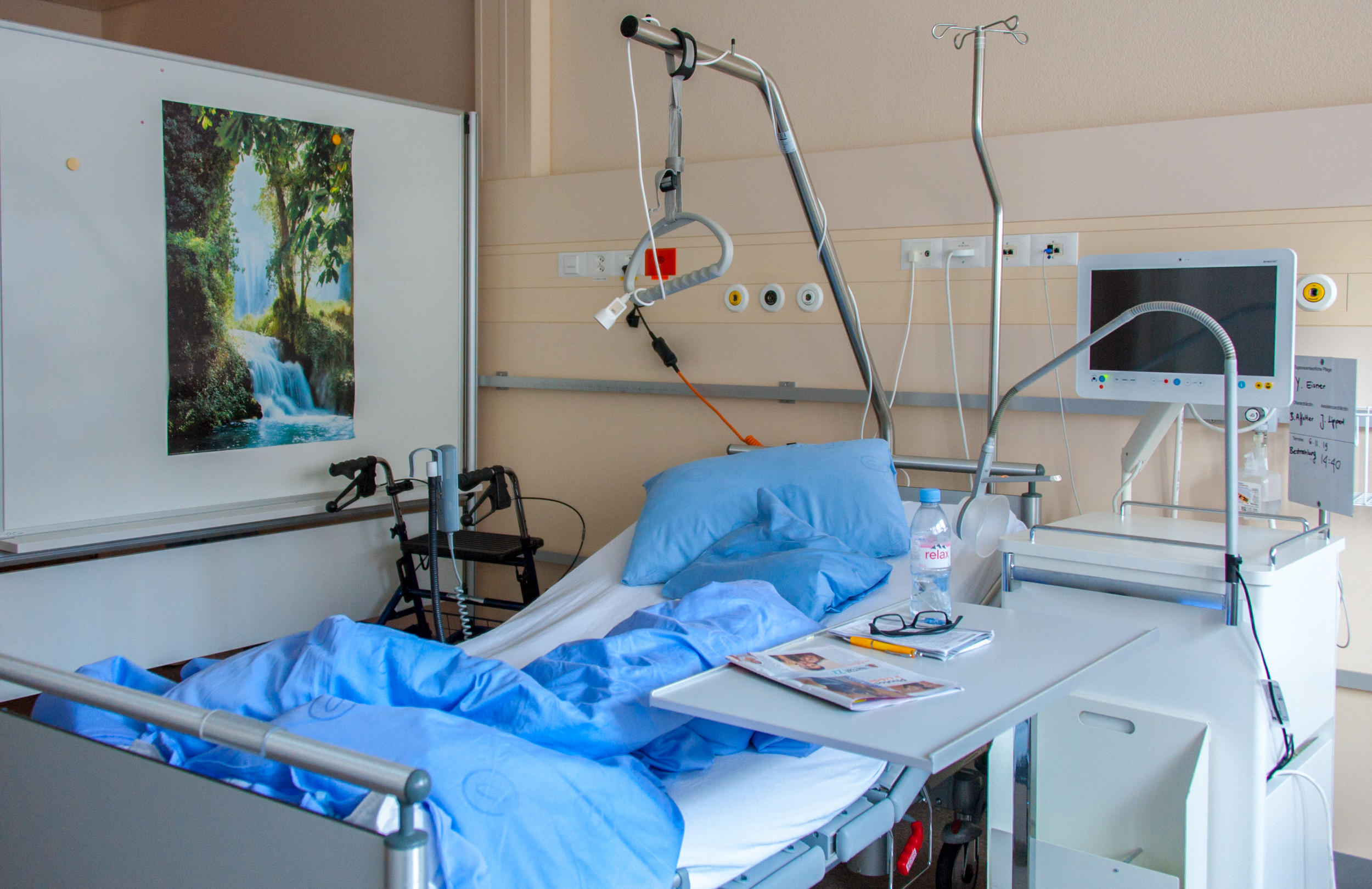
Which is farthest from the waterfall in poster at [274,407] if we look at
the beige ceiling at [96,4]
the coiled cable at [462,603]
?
the beige ceiling at [96,4]

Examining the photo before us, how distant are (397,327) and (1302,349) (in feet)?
8.42

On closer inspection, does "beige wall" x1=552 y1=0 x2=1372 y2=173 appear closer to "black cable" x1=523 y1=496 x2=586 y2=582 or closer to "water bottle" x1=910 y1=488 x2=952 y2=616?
"black cable" x1=523 y1=496 x2=586 y2=582

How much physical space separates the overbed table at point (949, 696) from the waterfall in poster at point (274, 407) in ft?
6.79

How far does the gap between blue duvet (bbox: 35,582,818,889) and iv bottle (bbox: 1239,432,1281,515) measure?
1.21m

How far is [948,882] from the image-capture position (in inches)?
81.3

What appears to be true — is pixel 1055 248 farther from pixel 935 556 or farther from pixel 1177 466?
pixel 935 556

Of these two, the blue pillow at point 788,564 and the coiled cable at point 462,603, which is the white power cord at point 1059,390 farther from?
the coiled cable at point 462,603

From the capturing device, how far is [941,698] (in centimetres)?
129

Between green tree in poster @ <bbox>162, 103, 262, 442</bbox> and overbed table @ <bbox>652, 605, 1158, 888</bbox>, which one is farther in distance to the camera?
green tree in poster @ <bbox>162, 103, 262, 442</bbox>

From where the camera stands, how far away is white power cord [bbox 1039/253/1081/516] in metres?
2.65

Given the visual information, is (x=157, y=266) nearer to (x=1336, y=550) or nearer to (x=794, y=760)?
(x=794, y=760)

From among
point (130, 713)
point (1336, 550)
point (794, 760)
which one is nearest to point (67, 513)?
point (130, 713)

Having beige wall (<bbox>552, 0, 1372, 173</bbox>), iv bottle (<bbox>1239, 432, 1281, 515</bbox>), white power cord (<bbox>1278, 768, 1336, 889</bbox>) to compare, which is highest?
beige wall (<bbox>552, 0, 1372, 173</bbox>)

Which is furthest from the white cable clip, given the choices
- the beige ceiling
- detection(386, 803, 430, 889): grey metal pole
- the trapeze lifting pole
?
Result: the beige ceiling
